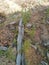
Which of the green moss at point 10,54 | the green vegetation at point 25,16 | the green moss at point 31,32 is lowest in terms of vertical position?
the green moss at point 10,54

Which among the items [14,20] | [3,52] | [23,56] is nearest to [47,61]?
[23,56]

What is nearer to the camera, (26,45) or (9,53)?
(9,53)

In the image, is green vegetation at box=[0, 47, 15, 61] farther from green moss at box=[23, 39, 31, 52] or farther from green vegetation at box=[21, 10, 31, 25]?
green vegetation at box=[21, 10, 31, 25]

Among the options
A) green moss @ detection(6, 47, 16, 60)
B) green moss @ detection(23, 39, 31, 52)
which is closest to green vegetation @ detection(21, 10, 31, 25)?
green moss @ detection(23, 39, 31, 52)

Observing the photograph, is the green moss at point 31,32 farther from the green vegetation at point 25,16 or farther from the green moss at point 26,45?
the green moss at point 26,45

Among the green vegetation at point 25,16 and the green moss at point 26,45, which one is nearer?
the green moss at point 26,45

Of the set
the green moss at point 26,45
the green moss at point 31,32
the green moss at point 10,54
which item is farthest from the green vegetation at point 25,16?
the green moss at point 10,54

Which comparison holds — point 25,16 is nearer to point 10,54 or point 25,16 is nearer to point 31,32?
point 31,32

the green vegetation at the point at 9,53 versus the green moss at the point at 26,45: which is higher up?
the green moss at the point at 26,45

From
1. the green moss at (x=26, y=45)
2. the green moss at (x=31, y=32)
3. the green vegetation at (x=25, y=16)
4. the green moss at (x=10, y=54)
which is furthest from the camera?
the green vegetation at (x=25, y=16)

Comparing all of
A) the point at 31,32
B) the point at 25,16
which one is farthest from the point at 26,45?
the point at 25,16

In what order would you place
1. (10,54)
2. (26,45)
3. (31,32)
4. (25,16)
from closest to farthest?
(10,54) < (26,45) < (31,32) < (25,16)
